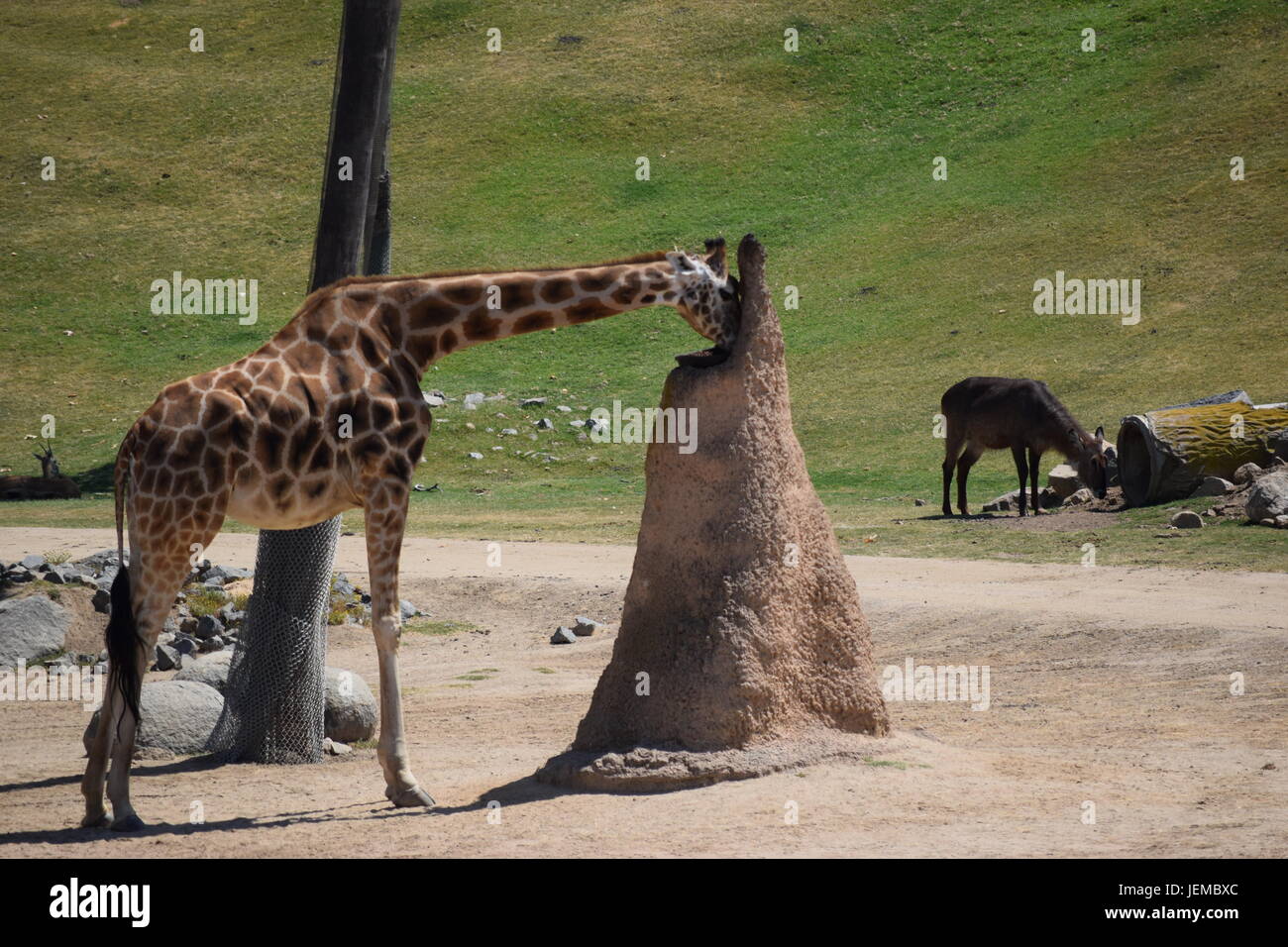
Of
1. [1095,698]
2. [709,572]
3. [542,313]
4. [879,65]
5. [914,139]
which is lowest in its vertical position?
[1095,698]

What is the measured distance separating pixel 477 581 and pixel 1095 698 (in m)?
8.36

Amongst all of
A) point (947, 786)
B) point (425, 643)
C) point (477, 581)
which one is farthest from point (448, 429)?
point (947, 786)

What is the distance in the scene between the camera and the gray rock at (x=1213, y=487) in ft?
66.1

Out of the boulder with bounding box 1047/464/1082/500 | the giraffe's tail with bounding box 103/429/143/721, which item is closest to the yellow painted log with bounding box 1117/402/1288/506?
the boulder with bounding box 1047/464/1082/500

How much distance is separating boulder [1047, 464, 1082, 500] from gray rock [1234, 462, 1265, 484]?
147 inches

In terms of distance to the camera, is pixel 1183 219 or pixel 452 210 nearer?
pixel 1183 219

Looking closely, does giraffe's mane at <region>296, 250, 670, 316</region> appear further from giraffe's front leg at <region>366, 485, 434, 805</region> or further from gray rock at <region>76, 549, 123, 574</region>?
gray rock at <region>76, 549, 123, 574</region>

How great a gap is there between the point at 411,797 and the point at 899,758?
2889 mm

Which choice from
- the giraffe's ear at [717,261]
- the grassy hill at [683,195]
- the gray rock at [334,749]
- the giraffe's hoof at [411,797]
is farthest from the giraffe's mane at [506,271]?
the grassy hill at [683,195]

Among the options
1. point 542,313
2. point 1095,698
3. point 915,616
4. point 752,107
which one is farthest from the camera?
point 752,107

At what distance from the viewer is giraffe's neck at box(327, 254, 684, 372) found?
368 inches

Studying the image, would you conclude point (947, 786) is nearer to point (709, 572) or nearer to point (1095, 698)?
point (709, 572)

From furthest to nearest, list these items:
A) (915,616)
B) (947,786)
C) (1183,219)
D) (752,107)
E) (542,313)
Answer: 1. (752,107)
2. (1183,219)
3. (915,616)
4. (542,313)
5. (947,786)

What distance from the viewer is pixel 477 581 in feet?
59.5
